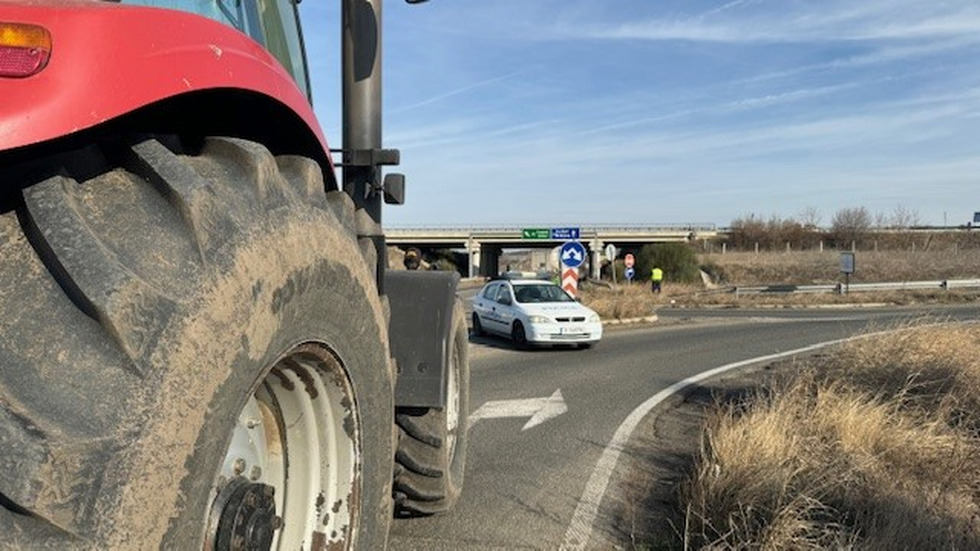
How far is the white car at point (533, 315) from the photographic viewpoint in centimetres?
1602

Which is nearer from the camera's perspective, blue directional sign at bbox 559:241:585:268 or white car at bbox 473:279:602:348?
white car at bbox 473:279:602:348

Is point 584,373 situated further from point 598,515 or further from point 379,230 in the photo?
point 379,230

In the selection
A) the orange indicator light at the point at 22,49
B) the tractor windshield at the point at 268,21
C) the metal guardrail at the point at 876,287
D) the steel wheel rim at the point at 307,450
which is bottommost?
the metal guardrail at the point at 876,287

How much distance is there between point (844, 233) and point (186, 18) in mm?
100636

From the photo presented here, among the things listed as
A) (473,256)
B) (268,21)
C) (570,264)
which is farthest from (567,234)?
(473,256)

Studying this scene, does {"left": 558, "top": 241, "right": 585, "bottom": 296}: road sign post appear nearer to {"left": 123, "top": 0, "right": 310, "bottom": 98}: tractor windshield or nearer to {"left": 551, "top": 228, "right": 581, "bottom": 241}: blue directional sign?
{"left": 551, "top": 228, "right": 581, "bottom": 241}: blue directional sign

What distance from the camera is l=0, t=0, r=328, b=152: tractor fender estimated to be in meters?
1.25

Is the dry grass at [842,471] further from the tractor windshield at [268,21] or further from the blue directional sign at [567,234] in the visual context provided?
the blue directional sign at [567,234]

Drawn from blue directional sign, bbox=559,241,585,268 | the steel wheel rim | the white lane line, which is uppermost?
blue directional sign, bbox=559,241,585,268

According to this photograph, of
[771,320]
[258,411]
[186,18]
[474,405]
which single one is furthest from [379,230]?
[771,320]

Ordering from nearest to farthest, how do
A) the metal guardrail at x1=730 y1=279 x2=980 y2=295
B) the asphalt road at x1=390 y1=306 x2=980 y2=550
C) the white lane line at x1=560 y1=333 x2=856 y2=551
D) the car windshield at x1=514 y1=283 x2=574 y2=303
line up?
the white lane line at x1=560 y1=333 x2=856 y2=551, the asphalt road at x1=390 y1=306 x2=980 y2=550, the car windshield at x1=514 y1=283 x2=574 y2=303, the metal guardrail at x1=730 y1=279 x2=980 y2=295

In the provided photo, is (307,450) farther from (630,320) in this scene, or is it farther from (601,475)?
(630,320)

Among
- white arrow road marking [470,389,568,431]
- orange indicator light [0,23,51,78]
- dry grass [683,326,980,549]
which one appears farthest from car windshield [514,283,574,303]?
orange indicator light [0,23,51,78]

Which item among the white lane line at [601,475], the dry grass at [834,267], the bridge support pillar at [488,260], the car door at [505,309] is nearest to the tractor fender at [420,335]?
the white lane line at [601,475]
